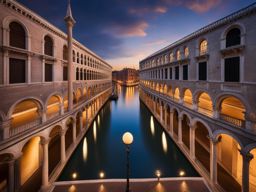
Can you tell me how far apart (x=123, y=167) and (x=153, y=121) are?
17394 mm

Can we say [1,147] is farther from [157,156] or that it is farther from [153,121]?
[153,121]

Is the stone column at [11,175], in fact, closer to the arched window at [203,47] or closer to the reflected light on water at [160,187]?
the reflected light on water at [160,187]

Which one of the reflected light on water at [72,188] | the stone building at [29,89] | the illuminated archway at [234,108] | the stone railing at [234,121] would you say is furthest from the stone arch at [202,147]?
the stone building at [29,89]

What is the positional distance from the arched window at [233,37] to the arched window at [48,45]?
1513cm

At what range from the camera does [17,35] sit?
31.1 feet

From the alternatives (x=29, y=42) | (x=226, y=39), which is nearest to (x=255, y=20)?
(x=226, y=39)

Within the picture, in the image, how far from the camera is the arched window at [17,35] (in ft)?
29.9

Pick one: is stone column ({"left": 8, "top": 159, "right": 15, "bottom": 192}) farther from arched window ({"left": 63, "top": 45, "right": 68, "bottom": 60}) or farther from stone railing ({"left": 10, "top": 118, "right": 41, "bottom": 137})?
arched window ({"left": 63, "top": 45, "right": 68, "bottom": 60})

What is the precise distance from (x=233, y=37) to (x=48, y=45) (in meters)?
15.3

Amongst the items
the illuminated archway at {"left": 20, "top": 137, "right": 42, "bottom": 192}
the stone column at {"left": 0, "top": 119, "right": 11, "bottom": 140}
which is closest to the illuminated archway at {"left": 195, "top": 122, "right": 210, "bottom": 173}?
the illuminated archway at {"left": 20, "top": 137, "right": 42, "bottom": 192}

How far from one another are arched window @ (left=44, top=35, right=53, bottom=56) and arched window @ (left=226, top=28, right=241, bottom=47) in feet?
49.6

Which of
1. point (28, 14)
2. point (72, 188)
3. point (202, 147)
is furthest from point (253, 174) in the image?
point (28, 14)

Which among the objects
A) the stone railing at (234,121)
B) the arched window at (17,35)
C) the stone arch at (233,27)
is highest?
the stone arch at (233,27)

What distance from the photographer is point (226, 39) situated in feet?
35.8
